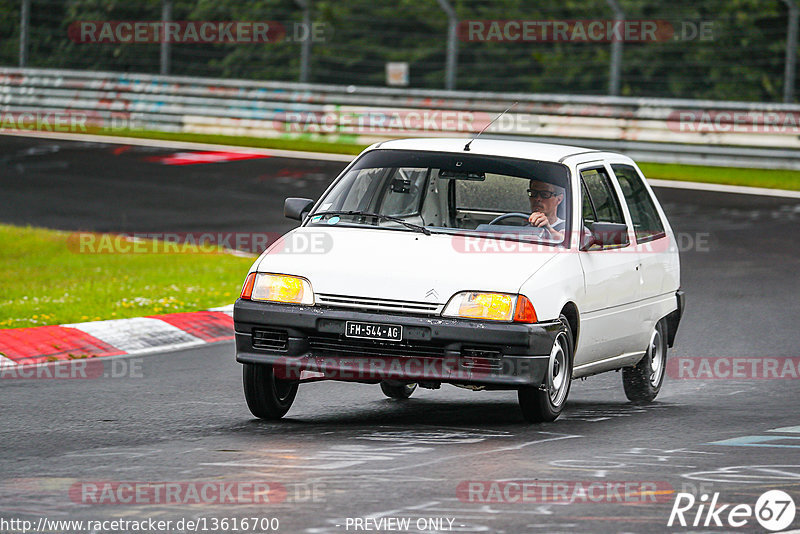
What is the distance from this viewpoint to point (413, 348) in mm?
7809

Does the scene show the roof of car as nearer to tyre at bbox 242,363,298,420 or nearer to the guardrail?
tyre at bbox 242,363,298,420

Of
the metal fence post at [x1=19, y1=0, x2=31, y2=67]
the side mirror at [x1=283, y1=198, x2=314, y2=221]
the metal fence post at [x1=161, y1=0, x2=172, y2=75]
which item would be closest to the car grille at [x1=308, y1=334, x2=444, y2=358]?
the side mirror at [x1=283, y1=198, x2=314, y2=221]

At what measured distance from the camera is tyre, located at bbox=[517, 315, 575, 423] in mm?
8117

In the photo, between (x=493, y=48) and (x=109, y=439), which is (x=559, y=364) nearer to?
(x=109, y=439)

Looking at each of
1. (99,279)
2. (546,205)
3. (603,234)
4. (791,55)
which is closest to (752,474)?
(603,234)

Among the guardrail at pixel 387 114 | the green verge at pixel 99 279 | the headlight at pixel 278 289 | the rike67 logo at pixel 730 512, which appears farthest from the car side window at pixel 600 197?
the guardrail at pixel 387 114

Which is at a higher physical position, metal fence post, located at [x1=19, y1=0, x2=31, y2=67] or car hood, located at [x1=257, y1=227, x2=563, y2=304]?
metal fence post, located at [x1=19, y1=0, x2=31, y2=67]

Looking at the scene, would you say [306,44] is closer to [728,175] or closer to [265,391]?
[728,175]

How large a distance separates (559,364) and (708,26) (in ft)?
77.8

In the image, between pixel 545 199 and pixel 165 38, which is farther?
pixel 165 38

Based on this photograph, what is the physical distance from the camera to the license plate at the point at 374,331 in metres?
7.77

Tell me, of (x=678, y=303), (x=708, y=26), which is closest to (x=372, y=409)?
(x=678, y=303)

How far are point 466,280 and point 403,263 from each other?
36 centimetres

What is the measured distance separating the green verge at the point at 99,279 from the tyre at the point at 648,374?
4.40 m
